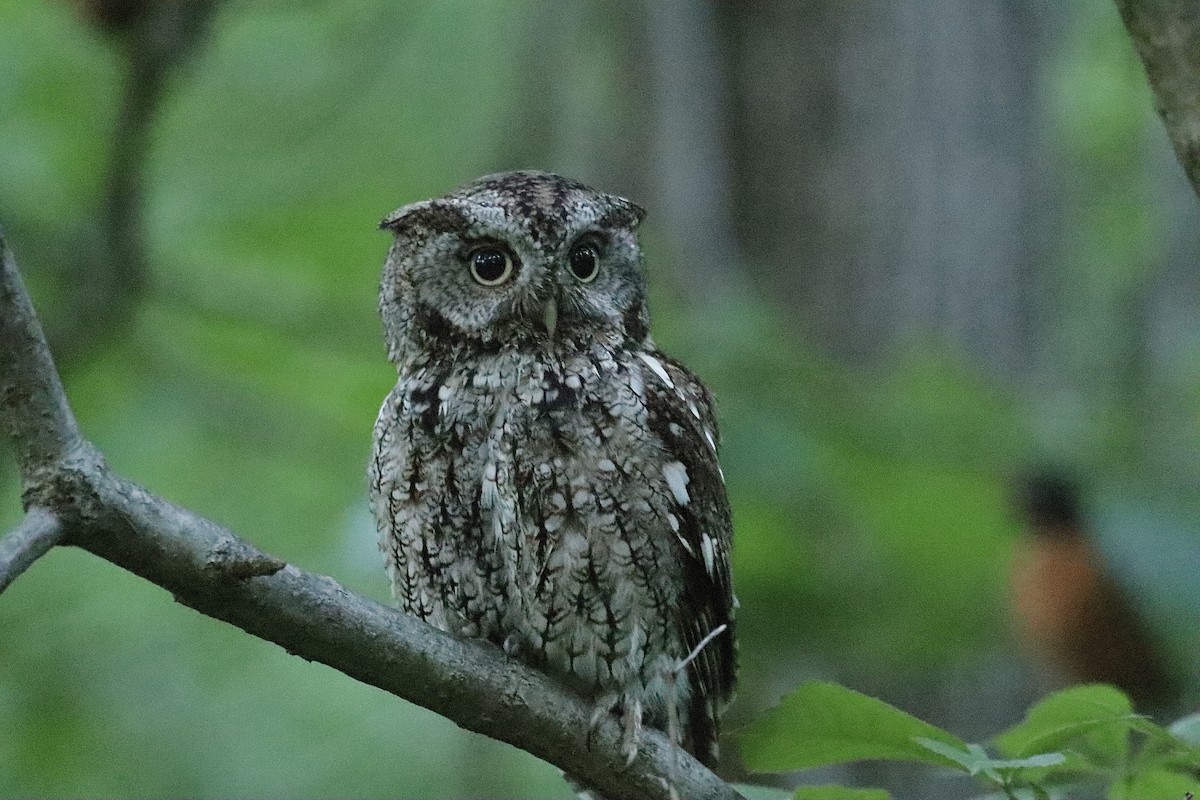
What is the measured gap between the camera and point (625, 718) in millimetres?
2209

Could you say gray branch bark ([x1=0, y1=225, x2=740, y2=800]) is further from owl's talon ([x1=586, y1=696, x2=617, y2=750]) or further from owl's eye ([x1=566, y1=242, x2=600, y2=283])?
owl's eye ([x1=566, y1=242, x2=600, y2=283])

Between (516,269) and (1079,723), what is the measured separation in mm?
1387

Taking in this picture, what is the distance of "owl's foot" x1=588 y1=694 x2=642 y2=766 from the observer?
2131mm

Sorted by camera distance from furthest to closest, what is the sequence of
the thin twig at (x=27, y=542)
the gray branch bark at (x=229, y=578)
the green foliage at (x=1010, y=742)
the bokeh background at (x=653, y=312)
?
the bokeh background at (x=653, y=312) → the green foliage at (x=1010, y=742) → the gray branch bark at (x=229, y=578) → the thin twig at (x=27, y=542)

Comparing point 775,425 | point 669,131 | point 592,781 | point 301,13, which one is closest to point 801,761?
point 592,781

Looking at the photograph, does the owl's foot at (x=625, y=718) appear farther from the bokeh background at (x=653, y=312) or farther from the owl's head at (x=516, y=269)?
the bokeh background at (x=653, y=312)

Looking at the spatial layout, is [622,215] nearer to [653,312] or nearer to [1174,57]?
[1174,57]

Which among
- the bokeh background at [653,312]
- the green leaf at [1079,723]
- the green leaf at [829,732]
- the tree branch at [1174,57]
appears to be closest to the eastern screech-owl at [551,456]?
the green leaf at [829,732]

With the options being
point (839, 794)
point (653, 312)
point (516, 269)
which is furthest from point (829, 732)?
point (653, 312)

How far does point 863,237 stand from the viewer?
4.96m

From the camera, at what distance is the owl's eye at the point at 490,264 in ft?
8.39

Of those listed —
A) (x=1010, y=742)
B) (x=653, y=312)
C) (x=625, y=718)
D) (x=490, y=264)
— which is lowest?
(x=1010, y=742)

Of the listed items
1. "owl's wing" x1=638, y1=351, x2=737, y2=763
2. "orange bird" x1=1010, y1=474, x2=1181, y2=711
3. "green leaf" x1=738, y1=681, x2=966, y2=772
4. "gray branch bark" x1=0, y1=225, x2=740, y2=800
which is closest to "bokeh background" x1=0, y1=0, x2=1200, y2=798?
"orange bird" x1=1010, y1=474, x2=1181, y2=711

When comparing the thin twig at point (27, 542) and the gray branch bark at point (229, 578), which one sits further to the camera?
the gray branch bark at point (229, 578)
